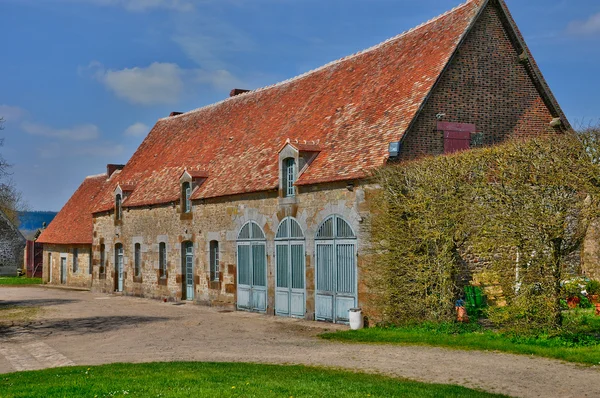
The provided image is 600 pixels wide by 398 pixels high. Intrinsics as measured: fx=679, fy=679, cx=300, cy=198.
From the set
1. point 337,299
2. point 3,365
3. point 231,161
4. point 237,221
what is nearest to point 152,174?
point 231,161

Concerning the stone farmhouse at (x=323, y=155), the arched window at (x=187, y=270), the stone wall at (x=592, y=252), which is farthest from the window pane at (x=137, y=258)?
the stone wall at (x=592, y=252)

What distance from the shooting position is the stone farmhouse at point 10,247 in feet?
144

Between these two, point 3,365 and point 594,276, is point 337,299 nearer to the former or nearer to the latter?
point 594,276

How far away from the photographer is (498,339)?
13.5 meters

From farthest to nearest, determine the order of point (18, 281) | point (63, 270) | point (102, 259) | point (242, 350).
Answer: point (18, 281), point (63, 270), point (102, 259), point (242, 350)

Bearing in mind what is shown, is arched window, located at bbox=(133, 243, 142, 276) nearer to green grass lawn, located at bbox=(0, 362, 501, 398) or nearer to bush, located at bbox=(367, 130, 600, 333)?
bush, located at bbox=(367, 130, 600, 333)

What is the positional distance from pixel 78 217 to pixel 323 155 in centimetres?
2514

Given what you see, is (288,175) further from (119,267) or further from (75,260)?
(75,260)

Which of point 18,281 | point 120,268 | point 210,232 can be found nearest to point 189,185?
point 210,232

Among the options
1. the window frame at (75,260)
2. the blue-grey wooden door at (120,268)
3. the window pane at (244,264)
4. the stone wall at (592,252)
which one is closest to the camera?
the stone wall at (592,252)

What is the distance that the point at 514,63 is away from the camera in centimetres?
A: 1934

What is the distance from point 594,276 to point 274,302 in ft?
30.5

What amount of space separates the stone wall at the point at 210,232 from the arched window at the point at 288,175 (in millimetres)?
281

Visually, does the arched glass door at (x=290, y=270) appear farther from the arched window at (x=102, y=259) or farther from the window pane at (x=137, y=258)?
the arched window at (x=102, y=259)
